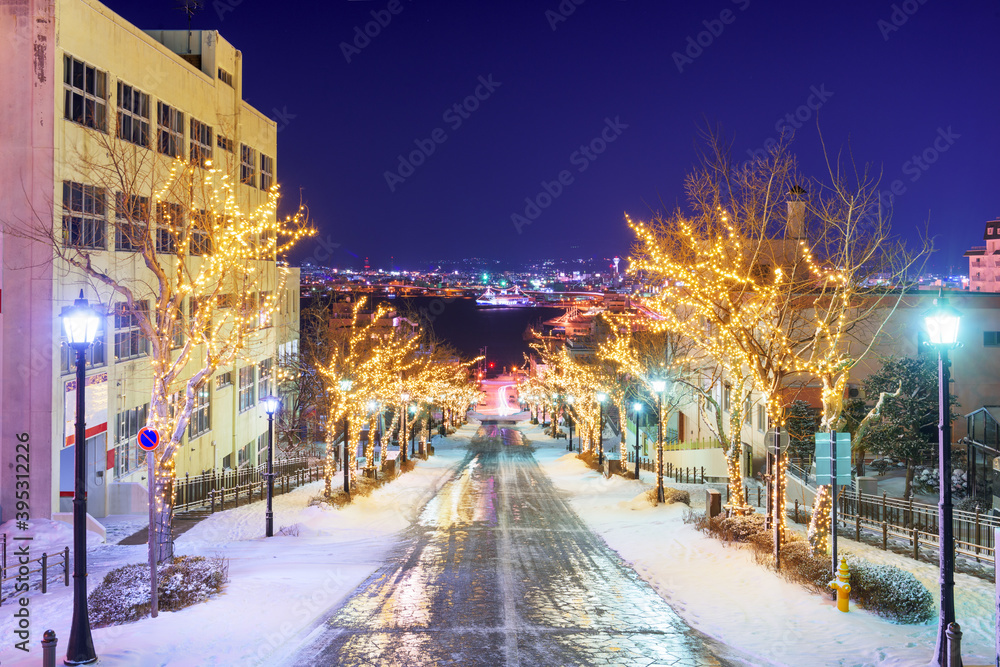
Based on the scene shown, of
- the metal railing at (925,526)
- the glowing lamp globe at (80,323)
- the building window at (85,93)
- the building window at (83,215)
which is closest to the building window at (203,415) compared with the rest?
the building window at (83,215)

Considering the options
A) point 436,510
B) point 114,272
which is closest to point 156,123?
point 114,272

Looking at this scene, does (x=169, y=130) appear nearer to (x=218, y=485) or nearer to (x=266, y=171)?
(x=266, y=171)

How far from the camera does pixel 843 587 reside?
12.6m

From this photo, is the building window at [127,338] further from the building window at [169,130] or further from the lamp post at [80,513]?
the lamp post at [80,513]

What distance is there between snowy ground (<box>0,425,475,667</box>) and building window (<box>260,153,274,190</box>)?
21.0 meters

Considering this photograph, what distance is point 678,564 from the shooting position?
17.0 m

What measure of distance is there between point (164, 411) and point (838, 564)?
12.9 metres

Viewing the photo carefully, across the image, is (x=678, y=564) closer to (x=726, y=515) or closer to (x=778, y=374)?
(x=726, y=515)

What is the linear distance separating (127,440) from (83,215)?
8.61 meters

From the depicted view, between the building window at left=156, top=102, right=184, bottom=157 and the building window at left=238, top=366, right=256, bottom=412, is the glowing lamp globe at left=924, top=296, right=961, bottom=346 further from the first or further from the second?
the building window at left=238, top=366, right=256, bottom=412

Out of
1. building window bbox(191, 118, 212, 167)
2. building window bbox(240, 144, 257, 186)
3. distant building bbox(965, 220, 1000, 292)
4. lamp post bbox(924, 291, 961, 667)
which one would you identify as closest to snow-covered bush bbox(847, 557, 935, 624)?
lamp post bbox(924, 291, 961, 667)

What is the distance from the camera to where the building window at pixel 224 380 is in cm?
3591

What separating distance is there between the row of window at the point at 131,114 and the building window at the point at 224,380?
1041 cm

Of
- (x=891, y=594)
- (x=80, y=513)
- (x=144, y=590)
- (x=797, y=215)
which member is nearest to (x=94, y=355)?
(x=144, y=590)
